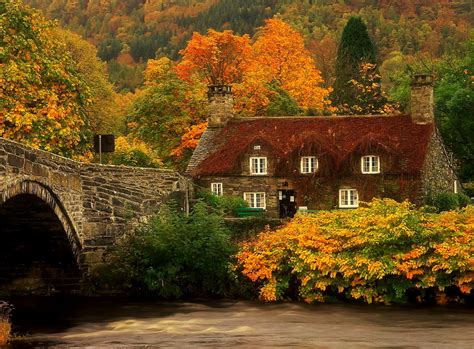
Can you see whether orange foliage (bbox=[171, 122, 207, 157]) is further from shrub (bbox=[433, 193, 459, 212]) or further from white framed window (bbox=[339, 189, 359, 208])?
shrub (bbox=[433, 193, 459, 212])

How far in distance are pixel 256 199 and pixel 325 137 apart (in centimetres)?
464

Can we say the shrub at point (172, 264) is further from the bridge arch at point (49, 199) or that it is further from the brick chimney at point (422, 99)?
the brick chimney at point (422, 99)

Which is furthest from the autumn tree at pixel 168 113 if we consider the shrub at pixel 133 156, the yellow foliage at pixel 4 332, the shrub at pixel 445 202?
the yellow foliage at pixel 4 332

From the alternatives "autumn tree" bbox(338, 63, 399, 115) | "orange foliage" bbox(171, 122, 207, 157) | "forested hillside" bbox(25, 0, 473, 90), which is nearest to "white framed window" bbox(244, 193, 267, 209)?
"orange foliage" bbox(171, 122, 207, 157)

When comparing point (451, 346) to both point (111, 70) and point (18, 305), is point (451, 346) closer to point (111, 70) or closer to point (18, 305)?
point (18, 305)

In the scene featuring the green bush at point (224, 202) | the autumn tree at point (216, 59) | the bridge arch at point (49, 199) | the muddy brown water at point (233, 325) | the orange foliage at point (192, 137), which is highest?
the autumn tree at point (216, 59)

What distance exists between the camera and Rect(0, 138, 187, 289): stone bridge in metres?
32.0

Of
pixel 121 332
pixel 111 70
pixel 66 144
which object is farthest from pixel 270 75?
pixel 111 70

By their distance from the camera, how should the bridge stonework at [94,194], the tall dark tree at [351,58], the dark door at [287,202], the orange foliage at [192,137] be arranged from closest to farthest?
the bridge stonework at [94,194], the dark door at [287,202], the orange foliage at [192,137], the tall dark tree at [351,58]

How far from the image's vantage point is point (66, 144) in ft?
136

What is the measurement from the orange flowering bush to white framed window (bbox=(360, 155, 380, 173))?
16.0m

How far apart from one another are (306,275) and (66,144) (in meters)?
11.9

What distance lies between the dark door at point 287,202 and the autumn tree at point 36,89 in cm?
1280

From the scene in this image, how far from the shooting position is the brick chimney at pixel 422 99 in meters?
53.5
